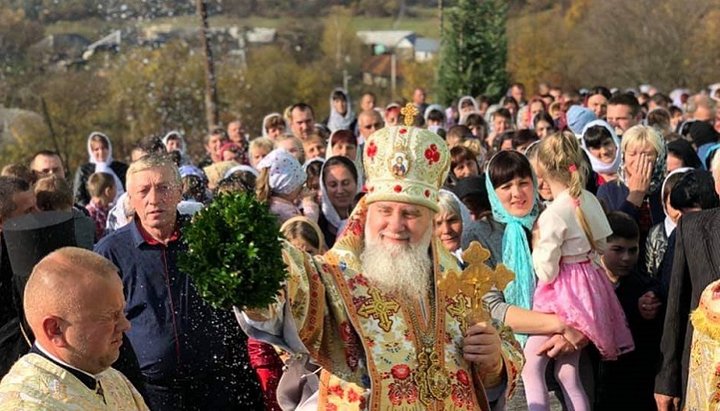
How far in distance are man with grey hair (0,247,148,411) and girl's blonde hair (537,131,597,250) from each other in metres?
3.15

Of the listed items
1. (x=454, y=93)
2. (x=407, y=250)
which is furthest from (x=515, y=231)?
(x=454, y=93)

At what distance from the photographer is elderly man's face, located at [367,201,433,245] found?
4.25 meters

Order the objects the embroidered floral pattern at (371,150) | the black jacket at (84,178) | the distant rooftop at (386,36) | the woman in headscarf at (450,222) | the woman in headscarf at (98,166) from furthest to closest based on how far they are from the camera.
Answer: the distant rooftop at (386,36)
the woman in headscarf at (98,166)
the black jacket at (84,178)
the woman in headscarf at (450,222)
the embroidered floral pattern at (371,150)

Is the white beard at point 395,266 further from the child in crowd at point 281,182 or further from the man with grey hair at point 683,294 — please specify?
the child in crowd at point 281,182

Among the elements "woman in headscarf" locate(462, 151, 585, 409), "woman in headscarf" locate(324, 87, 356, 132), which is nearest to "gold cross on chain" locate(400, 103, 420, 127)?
"woman in headscarf" locate(462, 151, 585, 409)

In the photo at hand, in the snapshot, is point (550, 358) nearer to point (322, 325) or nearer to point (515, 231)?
point (515, 231)

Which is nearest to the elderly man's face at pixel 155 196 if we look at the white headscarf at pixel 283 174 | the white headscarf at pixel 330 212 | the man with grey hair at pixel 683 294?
the white headscarf at pixel 283 174

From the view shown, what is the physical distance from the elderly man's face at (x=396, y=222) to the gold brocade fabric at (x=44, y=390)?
44.8 inches

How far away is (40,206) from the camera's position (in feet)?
21.4

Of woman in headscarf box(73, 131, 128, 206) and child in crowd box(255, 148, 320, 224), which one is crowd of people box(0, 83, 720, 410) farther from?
woman in headscarf box(73, 131, 128, 206)

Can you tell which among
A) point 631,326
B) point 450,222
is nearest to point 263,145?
point 450,222

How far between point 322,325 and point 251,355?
5.45 ft

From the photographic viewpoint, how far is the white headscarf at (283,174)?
7609mm

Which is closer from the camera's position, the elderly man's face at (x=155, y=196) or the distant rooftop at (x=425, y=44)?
the elderly man's face at (x=155, y=196)
